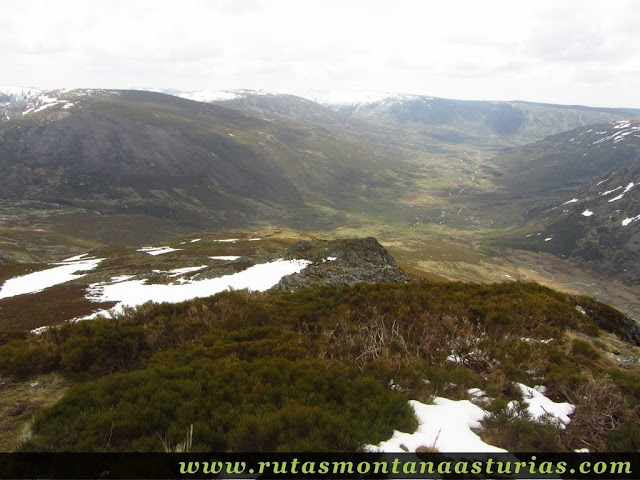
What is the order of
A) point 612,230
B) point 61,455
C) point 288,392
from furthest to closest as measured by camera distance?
point 612,230 → point 288,392 → point 61,455

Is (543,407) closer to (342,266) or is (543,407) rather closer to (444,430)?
(444,430)

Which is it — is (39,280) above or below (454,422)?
below

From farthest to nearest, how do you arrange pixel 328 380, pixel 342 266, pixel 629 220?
1. pixel 629 220
2. pixel 342 266
3. pixel 328 380

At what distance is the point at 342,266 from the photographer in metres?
28.7

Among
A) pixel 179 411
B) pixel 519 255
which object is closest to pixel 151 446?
pixel 179 411

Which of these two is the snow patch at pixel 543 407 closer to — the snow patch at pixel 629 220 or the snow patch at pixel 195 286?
the snow patch at pixel 195 286

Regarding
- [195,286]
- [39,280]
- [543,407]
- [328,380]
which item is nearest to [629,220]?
[195,286]

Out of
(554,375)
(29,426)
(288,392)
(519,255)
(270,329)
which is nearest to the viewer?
(29,426)

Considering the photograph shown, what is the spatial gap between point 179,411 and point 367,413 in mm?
3937

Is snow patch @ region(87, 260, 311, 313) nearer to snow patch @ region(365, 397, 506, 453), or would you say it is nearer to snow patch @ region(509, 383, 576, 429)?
snow patch @ region(365, 397, 506, 453)

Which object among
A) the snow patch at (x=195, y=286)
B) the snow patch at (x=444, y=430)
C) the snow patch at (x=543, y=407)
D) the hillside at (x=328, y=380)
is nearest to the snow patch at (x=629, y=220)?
the snow patch at (x=195, y=286)

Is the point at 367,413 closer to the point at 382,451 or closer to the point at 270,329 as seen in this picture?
the point at 382,451

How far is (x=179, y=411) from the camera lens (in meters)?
7.28

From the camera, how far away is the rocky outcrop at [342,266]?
24703 mm
